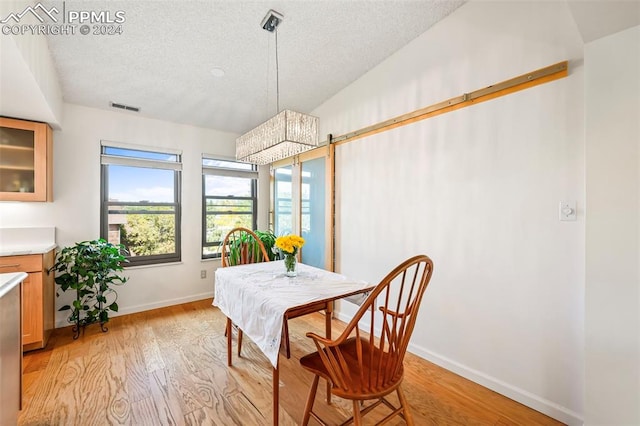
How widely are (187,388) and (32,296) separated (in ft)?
5.79

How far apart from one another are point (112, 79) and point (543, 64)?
369 cm

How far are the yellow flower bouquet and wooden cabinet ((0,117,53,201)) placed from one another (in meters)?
2.56

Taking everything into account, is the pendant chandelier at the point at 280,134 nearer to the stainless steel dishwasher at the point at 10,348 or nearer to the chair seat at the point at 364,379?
the chair seat at the point at 364,379

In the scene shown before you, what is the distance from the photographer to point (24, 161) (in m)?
2.68

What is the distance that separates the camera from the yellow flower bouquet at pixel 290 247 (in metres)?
2.05

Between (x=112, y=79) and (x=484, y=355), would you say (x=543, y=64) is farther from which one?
(x=112, y=79)

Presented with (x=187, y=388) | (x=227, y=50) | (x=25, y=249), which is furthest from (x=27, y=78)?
(x=187, y=388)

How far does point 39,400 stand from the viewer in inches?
72.9

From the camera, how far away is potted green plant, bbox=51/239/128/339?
2791 mm

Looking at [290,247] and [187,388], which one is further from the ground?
[290,247]

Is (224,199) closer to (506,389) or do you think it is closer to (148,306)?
(148,306)

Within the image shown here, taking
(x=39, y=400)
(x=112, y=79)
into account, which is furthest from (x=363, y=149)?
(x=39, y=400)

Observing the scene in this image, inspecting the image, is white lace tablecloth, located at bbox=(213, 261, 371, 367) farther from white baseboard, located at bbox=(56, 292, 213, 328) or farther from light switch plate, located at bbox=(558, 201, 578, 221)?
white baseboard, located at bbox=(56, 292, 213, 328)

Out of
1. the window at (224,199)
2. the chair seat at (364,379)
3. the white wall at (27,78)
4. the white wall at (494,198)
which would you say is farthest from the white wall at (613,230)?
the window at (224,199)
